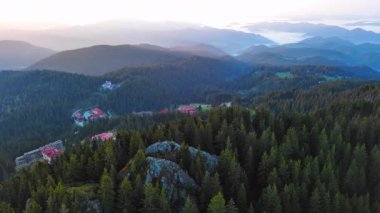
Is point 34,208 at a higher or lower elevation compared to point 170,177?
lower

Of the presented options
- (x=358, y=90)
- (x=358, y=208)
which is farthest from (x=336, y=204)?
(x=358, y=90)

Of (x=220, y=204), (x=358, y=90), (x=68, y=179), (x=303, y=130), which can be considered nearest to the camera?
(x=220, y=204)

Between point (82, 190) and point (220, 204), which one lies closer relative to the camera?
point (220, 204)

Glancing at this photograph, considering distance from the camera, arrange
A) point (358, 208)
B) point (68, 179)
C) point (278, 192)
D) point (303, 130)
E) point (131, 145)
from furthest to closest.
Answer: point (303, 130) → point (131, 145) → point (68, 179) → point (278, 192) → point (358, 208)

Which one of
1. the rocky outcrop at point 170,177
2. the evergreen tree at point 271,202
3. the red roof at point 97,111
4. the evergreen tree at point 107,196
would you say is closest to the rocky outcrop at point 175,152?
the rocky outcrop at point 170,177

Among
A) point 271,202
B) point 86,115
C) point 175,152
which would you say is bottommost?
point 86,115

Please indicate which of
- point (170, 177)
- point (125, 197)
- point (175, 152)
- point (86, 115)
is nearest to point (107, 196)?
point (125, 197)

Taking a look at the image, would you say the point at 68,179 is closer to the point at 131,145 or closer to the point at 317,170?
the point at 131,145

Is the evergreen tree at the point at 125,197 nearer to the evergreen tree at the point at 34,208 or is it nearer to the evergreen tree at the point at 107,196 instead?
the evergreen tree at the point at 107,196

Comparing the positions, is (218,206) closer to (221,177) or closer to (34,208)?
(221,177)
